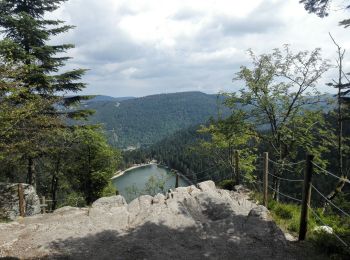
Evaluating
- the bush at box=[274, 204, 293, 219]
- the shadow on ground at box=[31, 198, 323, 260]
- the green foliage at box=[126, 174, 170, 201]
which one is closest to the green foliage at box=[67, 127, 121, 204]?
the green foliage at box=[126, 174, 170, 201]

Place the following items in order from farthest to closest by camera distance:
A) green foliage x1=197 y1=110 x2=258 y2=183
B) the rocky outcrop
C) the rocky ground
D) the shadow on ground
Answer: green foliage x1=197 y1=110 x2=258 y2=183, the rocky outcrop, the rocky ground, the shadow on ground

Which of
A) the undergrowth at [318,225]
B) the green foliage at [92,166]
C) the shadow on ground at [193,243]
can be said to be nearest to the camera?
the undergrowth at [318,225]

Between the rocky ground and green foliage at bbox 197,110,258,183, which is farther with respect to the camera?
green foliage at bbox 197,110,258,183

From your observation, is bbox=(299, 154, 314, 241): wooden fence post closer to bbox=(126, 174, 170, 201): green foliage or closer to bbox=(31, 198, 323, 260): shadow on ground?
bbox=(31, 198, 323, 260): shadow on ground

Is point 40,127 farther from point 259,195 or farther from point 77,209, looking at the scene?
point 259,195

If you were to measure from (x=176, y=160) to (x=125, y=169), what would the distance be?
31471mm

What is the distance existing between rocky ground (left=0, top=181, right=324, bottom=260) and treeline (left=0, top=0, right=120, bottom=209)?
17.6 ft

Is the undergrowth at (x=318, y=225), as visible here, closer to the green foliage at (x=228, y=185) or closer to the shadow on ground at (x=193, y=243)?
the shadow on ground at (x=193, y=243)

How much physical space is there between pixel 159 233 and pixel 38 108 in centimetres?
1083

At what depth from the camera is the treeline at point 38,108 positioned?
13601mm

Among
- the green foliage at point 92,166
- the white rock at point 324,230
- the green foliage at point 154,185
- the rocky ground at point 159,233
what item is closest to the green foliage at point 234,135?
the rocky ground at point 159,233

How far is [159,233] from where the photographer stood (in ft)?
26.9

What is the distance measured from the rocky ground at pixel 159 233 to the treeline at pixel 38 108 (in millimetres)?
5352

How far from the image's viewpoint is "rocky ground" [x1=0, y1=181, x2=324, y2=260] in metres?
7.11
